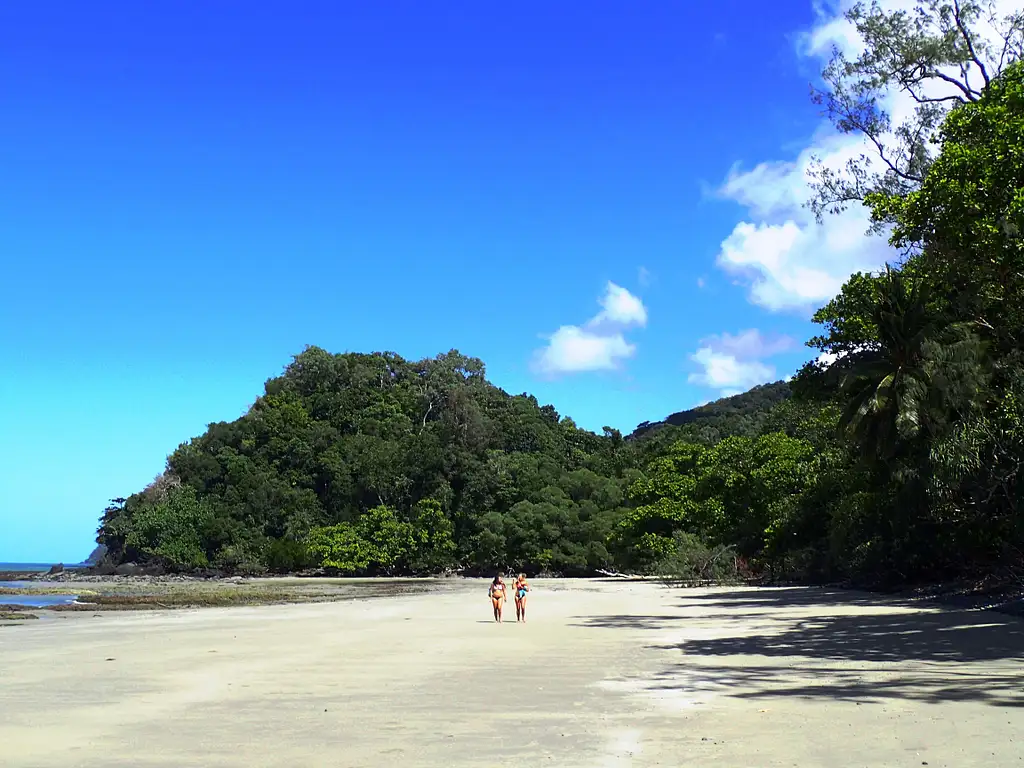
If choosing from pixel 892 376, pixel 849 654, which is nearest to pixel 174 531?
pixel 892 376

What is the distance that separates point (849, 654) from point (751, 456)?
102 ft

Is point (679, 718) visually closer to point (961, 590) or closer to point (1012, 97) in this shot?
point (1012, 97)

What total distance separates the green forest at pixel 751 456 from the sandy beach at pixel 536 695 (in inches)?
221

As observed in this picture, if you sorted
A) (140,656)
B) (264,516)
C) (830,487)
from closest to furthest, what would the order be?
(140,656), (830,487), (264,516)

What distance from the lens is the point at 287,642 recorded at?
61.4 ft

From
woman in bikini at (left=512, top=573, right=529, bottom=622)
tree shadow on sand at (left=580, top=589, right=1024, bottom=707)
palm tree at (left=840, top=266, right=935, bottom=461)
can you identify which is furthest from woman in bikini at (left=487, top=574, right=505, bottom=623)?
palm tree at (left=840, top=266, right=935, bottom=461)

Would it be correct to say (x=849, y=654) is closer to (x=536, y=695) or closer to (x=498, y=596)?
(x=536, y=695)

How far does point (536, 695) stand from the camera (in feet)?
34.6

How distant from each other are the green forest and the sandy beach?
5603mm

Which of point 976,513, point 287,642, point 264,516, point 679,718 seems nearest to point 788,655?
point 679,718

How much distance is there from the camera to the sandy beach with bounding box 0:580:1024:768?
739cm

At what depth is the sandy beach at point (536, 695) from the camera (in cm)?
739

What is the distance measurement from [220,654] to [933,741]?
12.6 meters

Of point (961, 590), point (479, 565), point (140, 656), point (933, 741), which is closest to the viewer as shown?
point (933, 741)
